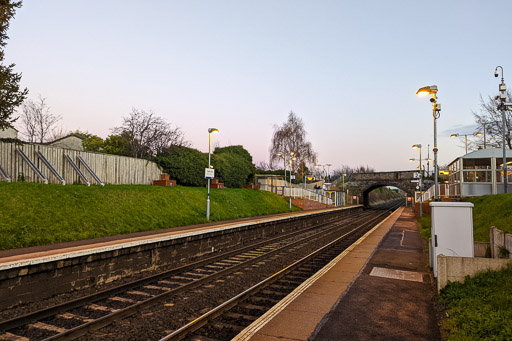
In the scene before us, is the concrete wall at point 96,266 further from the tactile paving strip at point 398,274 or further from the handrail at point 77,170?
the handrail at point 77,170

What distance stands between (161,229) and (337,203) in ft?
162

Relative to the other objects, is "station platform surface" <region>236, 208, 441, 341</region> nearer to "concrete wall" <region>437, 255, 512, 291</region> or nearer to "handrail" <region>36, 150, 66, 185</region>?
"concrete wall" <region>437, 255, 512, 291</region>

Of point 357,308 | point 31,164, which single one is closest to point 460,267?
point 357,308

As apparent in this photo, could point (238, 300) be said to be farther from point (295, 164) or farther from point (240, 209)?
point (295, 164)

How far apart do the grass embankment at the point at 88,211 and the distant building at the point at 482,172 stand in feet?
58.4

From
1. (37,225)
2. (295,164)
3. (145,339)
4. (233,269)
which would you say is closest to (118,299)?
(145,339)

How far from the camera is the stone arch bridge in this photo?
6856 centimetres

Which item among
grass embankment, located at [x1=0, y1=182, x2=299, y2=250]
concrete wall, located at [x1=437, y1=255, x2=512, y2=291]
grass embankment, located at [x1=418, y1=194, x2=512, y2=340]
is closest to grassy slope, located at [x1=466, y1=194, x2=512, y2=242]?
concrete wall, located at [x1=437, y1=255, x2=512, y2=291]

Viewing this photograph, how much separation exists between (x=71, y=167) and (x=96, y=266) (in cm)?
1337

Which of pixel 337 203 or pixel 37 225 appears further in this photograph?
pixel 337 203

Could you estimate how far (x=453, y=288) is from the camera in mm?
6812

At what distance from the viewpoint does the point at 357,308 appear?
6.47m

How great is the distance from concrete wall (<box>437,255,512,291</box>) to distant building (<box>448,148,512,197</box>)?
2027cm

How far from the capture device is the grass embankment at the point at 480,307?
4852mm
